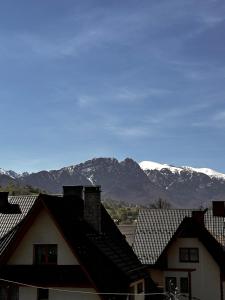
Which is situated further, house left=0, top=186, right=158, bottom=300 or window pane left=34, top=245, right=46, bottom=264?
window pane left=34, top=245, right=46, bottom=264

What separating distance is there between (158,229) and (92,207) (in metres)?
13.0

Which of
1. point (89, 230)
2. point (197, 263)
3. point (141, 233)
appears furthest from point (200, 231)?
point (89, 230)

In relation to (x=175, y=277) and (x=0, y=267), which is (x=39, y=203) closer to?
(x=0, y=267)

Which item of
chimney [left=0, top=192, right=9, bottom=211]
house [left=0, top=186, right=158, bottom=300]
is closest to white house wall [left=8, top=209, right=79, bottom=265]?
house [left=0, top=186, right=158, bottom=300]

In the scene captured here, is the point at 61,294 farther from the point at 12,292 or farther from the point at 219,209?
the point at 219,209

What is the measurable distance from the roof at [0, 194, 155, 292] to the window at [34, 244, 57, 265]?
1.23m

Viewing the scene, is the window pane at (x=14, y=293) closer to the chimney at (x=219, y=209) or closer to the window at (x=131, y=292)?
the window at (x=131, y=292)

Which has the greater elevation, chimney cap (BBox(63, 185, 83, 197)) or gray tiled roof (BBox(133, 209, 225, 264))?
chimney cap (BBox(63, 185, 83, 197))

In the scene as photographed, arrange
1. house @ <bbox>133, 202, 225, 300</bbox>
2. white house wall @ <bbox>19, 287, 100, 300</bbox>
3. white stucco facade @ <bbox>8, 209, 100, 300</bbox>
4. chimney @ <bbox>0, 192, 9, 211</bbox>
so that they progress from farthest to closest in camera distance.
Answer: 1. house @ <bbox>133, 202, 225, 300</bbox>
2. chimney @ <bbox>0, 192, 9, 211</bbox>
3. white stucco facade @ <bbox>8, 209, 100, 300</bbox>
4. white house wall @ <bbox>19, 287, 100, 300</bbox>

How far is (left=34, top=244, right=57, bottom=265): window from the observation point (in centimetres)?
2839

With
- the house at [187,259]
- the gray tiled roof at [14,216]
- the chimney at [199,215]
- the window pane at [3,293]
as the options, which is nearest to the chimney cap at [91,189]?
the gray tiled roof at [14,216]

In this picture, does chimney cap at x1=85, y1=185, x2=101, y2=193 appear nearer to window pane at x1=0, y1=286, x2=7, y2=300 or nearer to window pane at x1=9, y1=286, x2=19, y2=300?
window pane at x1=9, y1=286, x2=19, y2=300

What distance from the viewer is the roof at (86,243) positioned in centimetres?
2764

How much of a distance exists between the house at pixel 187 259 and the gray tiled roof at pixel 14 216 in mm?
11753
